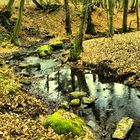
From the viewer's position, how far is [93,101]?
58.4ft

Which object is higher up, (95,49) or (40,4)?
(40,4)

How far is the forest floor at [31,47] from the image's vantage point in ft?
44.3

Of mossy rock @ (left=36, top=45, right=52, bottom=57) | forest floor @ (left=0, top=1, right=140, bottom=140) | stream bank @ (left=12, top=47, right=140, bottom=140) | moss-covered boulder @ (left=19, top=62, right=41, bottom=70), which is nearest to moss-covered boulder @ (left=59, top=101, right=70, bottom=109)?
stream bank @ (left=12, top=47, right=140, bottom=140)

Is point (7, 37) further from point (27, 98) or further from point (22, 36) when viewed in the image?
point (27, 98)

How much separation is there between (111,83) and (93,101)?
3450mm

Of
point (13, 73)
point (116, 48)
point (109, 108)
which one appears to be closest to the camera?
point (109, 108)

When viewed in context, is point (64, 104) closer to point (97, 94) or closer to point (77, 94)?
point (77, 94)

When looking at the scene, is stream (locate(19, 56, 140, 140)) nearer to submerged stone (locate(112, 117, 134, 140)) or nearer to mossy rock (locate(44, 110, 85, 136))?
submerged stone (locate(112, 117, 134, 140))

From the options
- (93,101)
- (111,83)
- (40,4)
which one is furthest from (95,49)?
(40,4)

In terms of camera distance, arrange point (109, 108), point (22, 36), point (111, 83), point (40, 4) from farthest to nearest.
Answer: point (40, 4) < point (22, 36) < point (111, 83) < point (109, 108)

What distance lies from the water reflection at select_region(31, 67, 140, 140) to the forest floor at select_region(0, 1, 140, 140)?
111 cm

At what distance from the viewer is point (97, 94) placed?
19203mm

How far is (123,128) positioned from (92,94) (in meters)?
5.36

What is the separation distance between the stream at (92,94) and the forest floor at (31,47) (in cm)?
106
